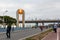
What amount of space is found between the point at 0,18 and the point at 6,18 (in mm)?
4414

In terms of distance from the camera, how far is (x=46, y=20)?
7013 inches

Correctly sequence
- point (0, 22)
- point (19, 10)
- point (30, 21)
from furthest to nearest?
point (30, 21), point (0, 22), point (19, 10)

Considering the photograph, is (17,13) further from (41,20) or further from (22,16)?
(41,20)

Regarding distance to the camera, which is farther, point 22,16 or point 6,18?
point 6,18

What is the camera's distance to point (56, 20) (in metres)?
178

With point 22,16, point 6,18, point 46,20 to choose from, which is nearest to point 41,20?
point 46,20

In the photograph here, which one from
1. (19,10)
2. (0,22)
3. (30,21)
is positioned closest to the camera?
(19,10)

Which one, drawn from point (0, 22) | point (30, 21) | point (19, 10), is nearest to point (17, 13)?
A: point (19, 10)

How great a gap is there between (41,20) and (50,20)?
751 centimetres

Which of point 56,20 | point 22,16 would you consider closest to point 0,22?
point 22,16

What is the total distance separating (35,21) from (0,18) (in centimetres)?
5830

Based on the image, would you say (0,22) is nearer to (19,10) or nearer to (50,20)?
(19,10)

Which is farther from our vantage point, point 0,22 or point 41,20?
point 41,20

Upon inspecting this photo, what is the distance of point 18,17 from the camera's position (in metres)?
101
